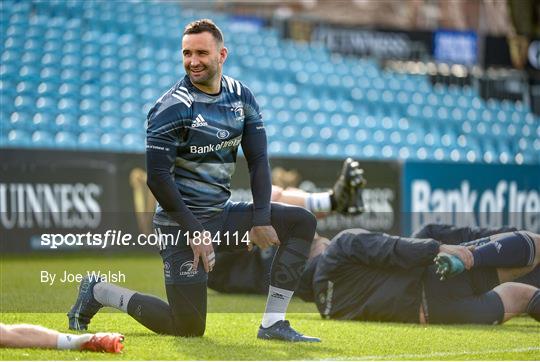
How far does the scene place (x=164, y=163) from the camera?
5.43 m

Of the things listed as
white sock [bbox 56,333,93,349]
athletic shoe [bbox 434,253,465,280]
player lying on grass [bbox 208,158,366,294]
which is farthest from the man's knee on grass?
player lying on grass [bbox 208,158,366,294]

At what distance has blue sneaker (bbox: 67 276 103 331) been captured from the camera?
5770 mm

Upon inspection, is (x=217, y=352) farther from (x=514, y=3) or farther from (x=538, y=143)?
(x=514, y=3)

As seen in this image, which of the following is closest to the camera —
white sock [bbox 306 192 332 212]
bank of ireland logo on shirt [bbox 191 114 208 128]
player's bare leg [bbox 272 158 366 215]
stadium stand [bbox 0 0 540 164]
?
bank of ireland logo on shirt [bbox 191 114 208 128]

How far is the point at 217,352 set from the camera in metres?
5.23

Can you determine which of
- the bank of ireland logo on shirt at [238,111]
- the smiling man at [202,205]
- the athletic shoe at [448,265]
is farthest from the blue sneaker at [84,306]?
the athletic shoe at [448,265]

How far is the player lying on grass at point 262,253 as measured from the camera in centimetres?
812

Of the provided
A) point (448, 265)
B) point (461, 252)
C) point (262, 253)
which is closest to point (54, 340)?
point (448, 265)

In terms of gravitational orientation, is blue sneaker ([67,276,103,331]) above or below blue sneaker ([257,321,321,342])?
above

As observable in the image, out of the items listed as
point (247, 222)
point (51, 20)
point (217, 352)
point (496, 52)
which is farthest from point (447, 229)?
point (496, 52)

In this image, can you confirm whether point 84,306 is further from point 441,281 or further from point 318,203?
point 318,203

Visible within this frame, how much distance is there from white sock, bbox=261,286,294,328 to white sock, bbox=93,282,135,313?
75cm

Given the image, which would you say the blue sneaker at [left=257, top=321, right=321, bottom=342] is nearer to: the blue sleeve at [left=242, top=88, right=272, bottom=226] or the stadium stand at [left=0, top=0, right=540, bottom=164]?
the blue sleeve at [left=242, top=88, right=272, bottom=226]

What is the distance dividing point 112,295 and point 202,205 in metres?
0.70
